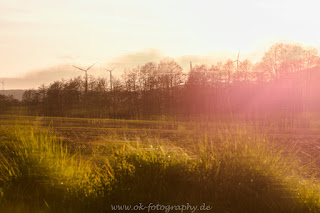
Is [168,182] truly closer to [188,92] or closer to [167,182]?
[167,182]

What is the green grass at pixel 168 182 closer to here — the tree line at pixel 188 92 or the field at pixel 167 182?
the field at pixel 167 182

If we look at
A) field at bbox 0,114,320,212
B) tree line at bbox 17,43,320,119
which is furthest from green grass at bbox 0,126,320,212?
tree line at bbox 17,43,320,119

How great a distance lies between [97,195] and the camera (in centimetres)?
853

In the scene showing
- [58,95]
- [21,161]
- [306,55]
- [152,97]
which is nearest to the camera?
[21,161]

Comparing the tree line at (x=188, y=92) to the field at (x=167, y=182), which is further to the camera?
the tree line at (x=188, y=92)

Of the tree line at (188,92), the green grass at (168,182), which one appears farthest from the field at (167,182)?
the tree line at (188,92)

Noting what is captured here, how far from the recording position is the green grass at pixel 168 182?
27.2 feet

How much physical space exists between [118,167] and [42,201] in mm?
2220

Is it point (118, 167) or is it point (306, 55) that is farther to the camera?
point (306, 55)

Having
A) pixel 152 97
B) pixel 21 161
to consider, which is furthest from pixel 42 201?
pixel 152 97

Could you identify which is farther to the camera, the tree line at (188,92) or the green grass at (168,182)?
the tree line at (188,92)

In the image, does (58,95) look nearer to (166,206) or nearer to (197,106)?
(197,106)

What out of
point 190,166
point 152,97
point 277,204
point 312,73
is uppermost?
point 312,73

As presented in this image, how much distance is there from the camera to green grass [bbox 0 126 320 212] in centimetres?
829
